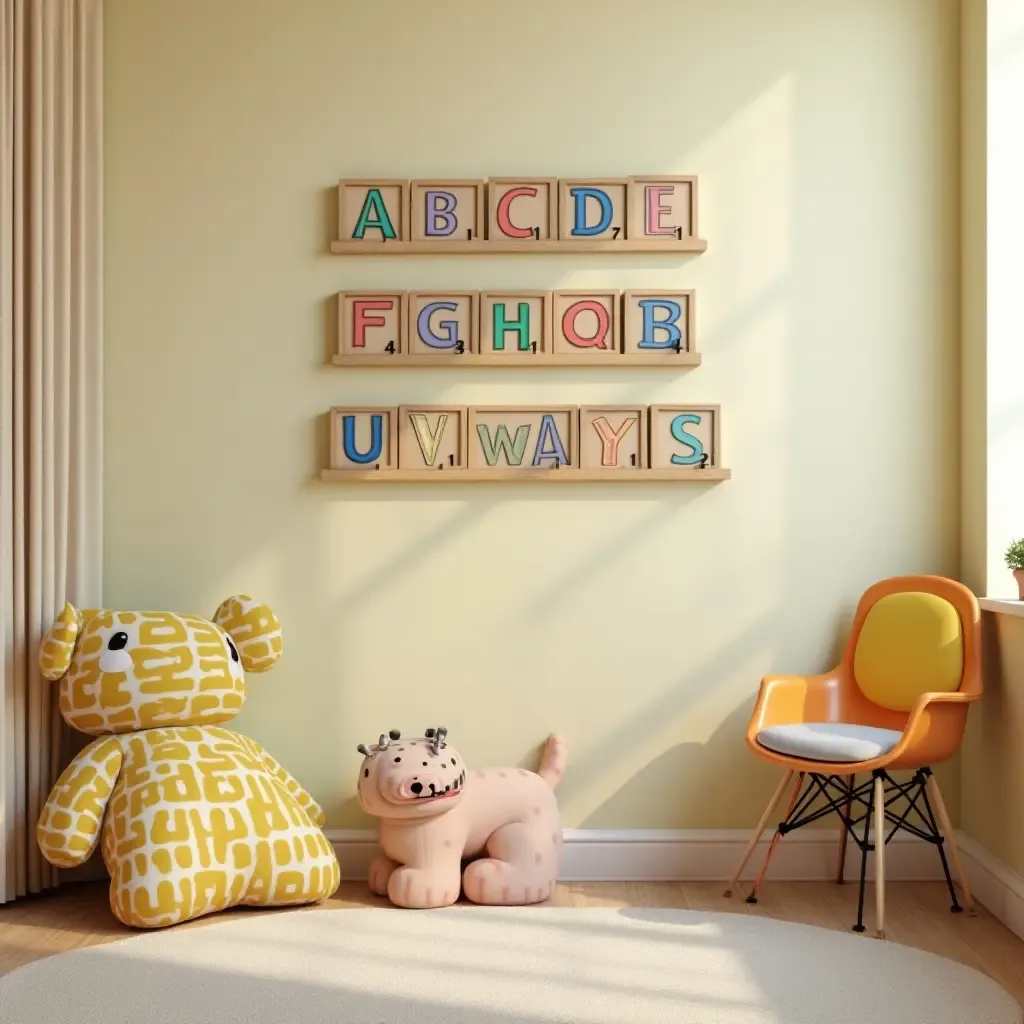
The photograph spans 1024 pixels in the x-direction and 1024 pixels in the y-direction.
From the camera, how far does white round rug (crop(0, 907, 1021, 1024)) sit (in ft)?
7.68

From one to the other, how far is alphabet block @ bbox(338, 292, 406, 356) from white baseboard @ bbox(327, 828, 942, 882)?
1.36 m

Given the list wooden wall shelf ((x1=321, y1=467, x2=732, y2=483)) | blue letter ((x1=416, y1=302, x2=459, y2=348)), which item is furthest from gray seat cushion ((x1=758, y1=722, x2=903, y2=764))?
blue letter ((x1=416, y1=302, x2=459, y2=348))

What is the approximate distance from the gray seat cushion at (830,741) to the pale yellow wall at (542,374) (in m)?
0.34

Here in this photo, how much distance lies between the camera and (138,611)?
132 inches

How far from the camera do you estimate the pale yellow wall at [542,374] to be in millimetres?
3402

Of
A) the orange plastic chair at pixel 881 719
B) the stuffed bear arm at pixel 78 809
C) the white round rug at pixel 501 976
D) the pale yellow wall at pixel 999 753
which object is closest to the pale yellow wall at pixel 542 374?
the orange plastic chair at pixel 881 719

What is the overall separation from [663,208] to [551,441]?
0.73 metres

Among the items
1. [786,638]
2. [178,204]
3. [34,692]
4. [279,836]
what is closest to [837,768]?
[786,638]

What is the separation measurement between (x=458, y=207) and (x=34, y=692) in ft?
5.72

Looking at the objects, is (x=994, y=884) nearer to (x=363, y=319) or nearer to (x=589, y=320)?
(x=589, y=320)

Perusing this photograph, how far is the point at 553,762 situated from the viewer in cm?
331

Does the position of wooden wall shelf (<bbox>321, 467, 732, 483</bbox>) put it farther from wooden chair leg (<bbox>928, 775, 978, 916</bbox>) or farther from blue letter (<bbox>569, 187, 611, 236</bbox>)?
wooden chair leg (<bbox>928, 775, 978, 916</bbox>)

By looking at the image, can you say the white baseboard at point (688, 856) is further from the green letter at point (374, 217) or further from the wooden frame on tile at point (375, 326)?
the green letter at point (374, 217)

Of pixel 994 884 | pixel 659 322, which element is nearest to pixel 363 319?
pixel 659 322
